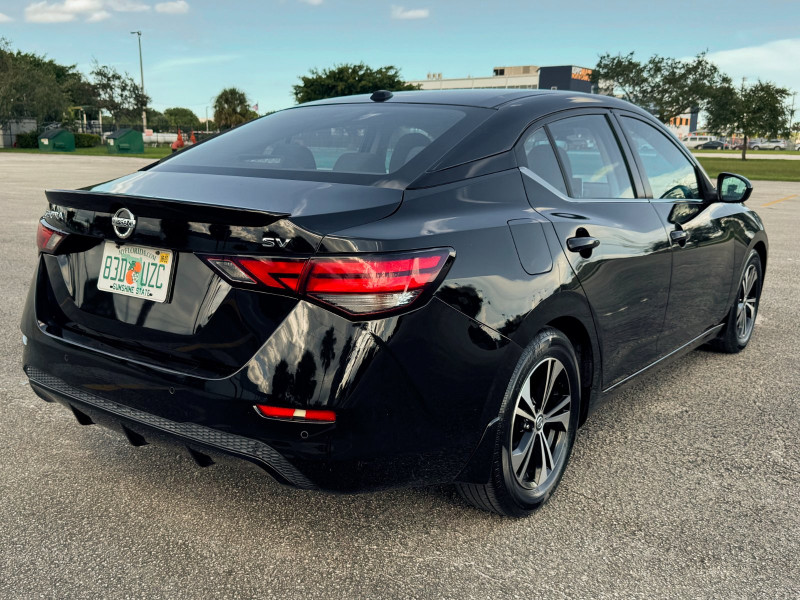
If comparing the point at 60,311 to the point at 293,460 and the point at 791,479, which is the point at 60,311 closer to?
the point at 293,460

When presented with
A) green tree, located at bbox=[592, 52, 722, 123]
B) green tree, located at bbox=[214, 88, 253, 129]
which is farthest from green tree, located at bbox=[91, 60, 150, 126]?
green tree, located at bbox=[592, 52, 722, 123]

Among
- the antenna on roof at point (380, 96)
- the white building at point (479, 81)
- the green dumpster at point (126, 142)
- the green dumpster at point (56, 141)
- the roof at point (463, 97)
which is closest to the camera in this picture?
the roof at point (463, 97)

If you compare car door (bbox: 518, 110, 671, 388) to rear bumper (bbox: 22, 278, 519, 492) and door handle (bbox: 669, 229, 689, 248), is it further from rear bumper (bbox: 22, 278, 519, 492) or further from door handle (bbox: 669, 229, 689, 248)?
rear bumper (bbox: 22, 278, 519, 492)

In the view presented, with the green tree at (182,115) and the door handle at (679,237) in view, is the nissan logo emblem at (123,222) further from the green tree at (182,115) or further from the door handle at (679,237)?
the green tree at (182,115)

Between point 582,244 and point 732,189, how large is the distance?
1.97 meters

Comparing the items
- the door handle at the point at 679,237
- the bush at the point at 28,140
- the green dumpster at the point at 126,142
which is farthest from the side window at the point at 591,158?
the bush at the point at 28,140

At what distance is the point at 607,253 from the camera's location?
10.3 ft

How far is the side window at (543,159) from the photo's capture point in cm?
301

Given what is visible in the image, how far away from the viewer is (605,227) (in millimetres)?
→ 3174

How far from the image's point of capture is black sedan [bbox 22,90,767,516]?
2.22 m

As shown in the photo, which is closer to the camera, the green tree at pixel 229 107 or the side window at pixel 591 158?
the side window at pixel 591 158

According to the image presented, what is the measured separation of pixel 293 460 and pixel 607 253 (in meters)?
1.60

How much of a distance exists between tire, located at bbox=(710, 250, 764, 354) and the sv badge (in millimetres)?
3609

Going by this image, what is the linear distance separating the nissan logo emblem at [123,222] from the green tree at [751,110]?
63.3m
